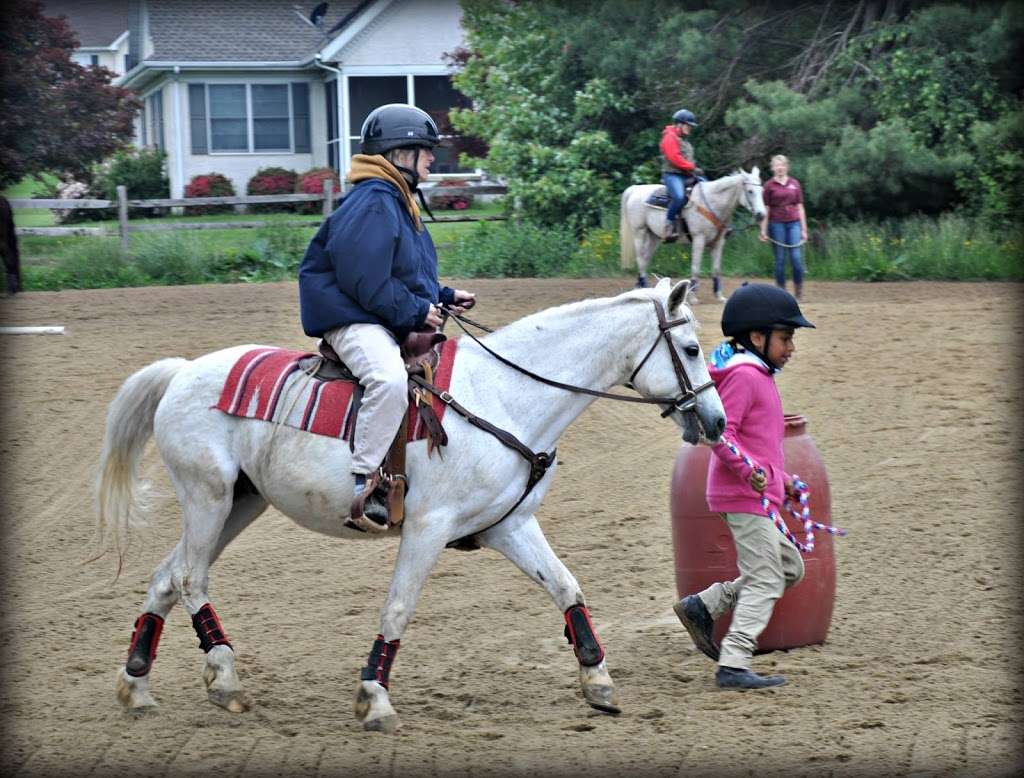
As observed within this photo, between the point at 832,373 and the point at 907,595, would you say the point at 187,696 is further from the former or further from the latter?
the point at 832,373

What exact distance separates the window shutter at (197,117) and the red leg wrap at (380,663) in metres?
30.1

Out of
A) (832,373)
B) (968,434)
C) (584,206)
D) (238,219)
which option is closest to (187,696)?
(968,434)

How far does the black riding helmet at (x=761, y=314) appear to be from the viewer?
18.6 feet

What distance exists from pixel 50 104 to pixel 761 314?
23305mm

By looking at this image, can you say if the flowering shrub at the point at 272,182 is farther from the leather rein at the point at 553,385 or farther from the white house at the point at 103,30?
the leather rein at the point at 553,385

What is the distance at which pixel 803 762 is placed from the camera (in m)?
4.73

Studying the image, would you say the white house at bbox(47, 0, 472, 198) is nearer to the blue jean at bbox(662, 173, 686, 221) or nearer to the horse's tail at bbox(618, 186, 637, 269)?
the horse's tail at bbox(618, 186, 637, 269)

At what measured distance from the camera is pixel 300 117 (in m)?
34.4

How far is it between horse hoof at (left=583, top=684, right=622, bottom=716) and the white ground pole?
412 inches

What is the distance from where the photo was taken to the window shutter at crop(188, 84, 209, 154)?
1320 inches

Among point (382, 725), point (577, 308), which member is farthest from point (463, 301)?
point (382, 725)

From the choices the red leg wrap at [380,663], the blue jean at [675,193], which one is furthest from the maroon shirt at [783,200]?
the red leg wrap at [380,663]

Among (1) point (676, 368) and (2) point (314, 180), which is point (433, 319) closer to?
(1) point (676, 368)

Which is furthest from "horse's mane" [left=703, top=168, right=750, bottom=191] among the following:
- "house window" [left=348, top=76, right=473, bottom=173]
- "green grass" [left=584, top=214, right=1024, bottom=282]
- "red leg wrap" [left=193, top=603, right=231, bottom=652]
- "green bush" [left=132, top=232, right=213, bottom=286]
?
"house window" [left=348, top=76, right=473, bottom=173]
